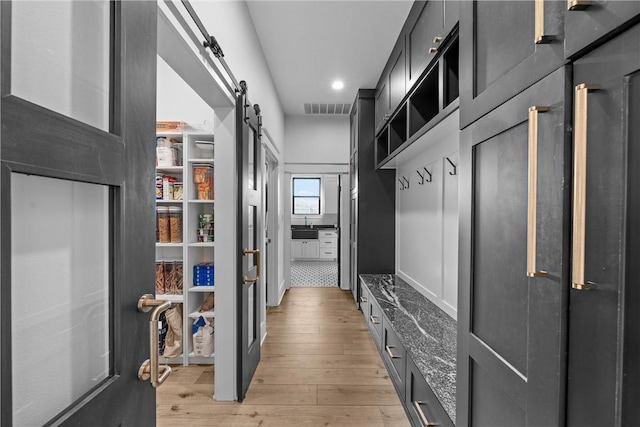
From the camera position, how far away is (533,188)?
670mm

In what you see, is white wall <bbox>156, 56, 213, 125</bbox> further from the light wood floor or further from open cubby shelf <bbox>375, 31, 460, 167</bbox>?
the light wood floor

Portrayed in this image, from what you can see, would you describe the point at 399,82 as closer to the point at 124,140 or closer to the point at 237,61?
the point at 237,61

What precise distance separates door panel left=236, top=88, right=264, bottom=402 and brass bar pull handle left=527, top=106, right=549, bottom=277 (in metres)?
1.81

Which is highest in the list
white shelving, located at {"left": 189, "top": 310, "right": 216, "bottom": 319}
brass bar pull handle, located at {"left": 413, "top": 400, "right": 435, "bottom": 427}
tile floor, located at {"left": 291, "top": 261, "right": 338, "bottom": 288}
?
white shelving, located at {"left": 189, "top": 310, "right": 216, "bottom": 319}

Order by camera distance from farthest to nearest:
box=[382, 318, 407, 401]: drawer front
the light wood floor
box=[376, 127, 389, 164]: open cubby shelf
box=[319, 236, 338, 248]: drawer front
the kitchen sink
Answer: box=[319, 236, 338, 248]: drawer front, the kitchen sink, box=[376, 127, 389, 164]: open cubby shelf, the light wood floor, box=[382, 318, 407, 401]: drawer front

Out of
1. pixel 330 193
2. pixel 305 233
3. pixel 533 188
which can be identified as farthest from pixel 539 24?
pixel 305 233

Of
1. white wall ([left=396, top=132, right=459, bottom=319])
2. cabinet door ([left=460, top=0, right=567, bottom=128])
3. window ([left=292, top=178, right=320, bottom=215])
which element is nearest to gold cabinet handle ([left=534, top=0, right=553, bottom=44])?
cabinet door ([left=460, top=0, right=567, bottom=128])

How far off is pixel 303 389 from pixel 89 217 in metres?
2.14

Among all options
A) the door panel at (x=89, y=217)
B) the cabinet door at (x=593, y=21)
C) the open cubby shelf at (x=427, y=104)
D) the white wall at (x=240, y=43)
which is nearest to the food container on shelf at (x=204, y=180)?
the white wall at (x=240, y=43)

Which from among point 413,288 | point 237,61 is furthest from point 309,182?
point 237,61

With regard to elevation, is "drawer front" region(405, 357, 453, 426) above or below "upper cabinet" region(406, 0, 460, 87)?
below

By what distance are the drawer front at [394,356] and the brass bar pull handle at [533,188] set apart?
4.36 feet

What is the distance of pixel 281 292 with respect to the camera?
189 inches

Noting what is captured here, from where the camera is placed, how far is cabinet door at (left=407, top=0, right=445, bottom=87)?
186 cm
